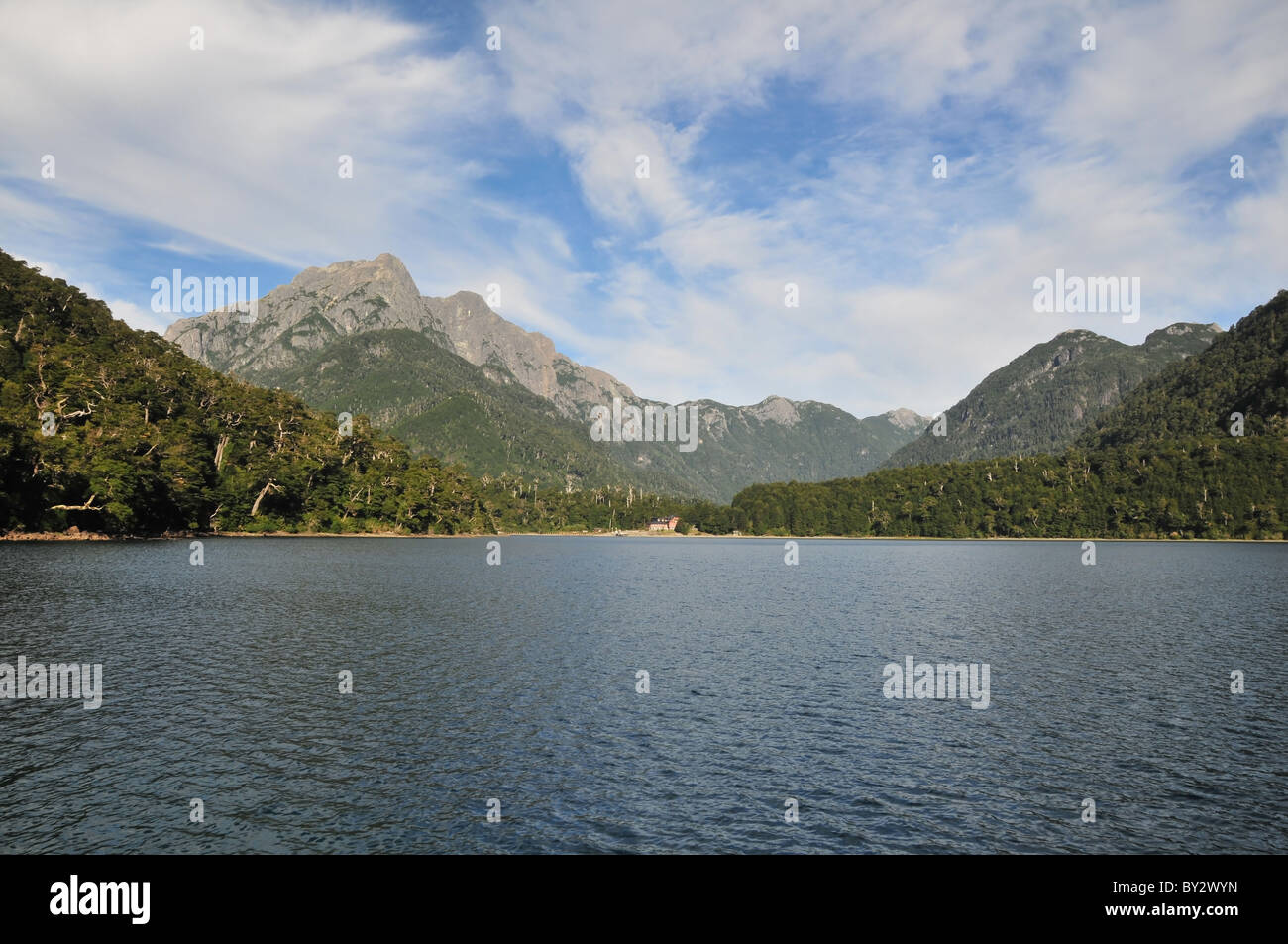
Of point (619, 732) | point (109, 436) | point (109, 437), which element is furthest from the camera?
point (109, 436)

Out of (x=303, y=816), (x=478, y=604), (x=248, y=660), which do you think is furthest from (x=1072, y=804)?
(x=478, y=604)

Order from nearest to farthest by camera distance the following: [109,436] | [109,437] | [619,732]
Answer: [619,732] < [109,437] < [109,436]

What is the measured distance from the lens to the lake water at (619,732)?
20938 millimetres

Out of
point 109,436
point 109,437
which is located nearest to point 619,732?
point 109,437

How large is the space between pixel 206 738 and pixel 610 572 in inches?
3654

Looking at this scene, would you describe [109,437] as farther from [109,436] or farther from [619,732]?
[619,732]

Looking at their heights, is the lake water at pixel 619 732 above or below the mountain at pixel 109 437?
below

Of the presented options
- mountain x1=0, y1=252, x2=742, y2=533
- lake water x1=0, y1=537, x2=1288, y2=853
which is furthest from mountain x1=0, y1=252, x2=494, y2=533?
lake water x1=0, y1=537, x2=1288, y2=853

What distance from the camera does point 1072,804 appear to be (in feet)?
76.4

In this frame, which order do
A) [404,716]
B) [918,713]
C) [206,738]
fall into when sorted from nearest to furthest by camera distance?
[206,738] → [404,716] → [918,713]

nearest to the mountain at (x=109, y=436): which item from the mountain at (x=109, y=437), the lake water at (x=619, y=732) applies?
the mountain at (x=109, y=437)

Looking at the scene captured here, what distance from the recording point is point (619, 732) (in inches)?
1196

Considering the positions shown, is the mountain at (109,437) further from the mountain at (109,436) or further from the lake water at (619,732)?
the lake water at (619,732)
